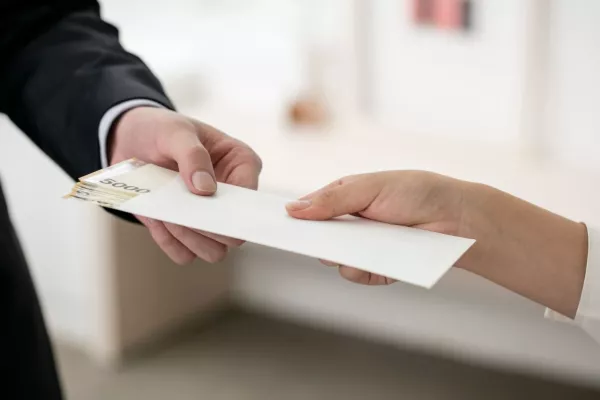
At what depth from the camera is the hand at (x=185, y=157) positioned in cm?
83

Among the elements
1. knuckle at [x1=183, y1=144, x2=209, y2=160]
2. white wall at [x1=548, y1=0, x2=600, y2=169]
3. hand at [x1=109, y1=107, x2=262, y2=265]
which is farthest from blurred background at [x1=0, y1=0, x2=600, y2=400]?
knuckle at [x1=183, y1=144, x2=209, y2=160]

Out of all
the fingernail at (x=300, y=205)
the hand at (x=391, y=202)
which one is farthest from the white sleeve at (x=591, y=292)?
the fingernail at (x=300, y=205)

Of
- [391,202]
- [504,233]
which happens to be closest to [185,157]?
[391,202]

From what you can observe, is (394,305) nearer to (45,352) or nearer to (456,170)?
(456,170)

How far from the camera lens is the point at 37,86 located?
3.23ft

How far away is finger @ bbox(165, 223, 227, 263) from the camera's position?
34.3 inches

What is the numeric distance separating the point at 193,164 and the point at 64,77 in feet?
0.85

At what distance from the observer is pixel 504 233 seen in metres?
0.85

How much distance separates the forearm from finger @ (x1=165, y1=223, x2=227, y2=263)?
26 centimetres

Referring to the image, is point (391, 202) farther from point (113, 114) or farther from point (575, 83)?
point (575, 83)

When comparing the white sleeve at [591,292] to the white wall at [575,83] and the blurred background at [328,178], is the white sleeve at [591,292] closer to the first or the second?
the blurred background at [328,178]

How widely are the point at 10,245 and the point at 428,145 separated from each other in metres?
1.05

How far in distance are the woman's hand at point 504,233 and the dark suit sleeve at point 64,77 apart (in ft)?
1.02

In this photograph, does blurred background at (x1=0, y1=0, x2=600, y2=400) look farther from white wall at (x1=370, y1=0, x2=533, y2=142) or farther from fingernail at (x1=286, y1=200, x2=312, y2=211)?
fingernail at (x1=286, y1=200, x2=312, y2=211)
